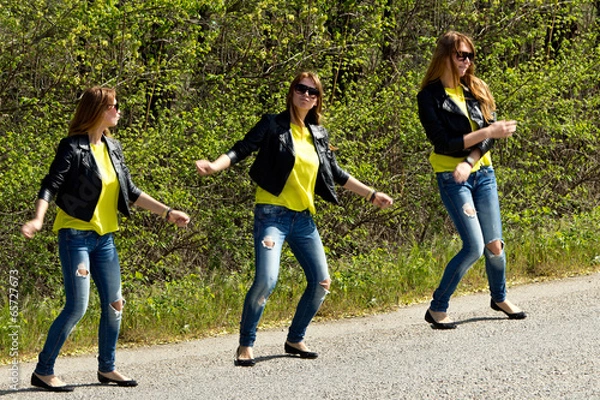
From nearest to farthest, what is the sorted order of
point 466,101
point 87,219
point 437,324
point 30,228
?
point 30,228
point 87,219
point 466,101
point 437,324

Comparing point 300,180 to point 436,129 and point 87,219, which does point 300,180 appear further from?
point 87,219

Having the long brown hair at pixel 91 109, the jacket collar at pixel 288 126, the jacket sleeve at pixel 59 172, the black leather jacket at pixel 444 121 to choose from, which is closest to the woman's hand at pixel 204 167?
the jacket collar at pixel 288 126

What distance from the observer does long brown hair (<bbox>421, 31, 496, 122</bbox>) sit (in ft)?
22.3

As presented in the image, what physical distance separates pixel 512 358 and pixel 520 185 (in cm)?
402

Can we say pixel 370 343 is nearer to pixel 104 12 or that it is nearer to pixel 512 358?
pixel 512 358

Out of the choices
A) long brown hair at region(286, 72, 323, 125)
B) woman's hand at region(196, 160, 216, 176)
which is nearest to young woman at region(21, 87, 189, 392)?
woman's hand at region(196, 160, 216, 176)

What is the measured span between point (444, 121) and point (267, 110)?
262cm

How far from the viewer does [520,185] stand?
32.7 feet

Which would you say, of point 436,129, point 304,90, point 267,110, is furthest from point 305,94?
point 267,110

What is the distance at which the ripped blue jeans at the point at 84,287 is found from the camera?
227 inches

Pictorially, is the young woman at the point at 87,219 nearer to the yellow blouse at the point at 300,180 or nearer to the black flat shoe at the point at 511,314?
the yellow blouse at the point at 300,180

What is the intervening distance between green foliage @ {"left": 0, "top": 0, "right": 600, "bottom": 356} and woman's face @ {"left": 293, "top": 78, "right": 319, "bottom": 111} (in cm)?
199

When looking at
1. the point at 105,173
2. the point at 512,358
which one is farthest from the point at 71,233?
the point at 512,358

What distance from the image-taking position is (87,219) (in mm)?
5750
